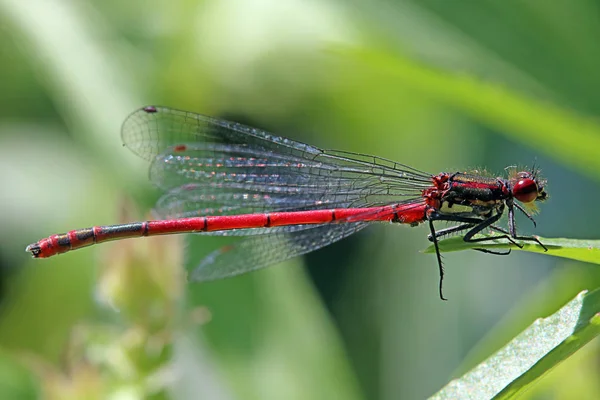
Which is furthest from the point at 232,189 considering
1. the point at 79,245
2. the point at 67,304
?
the point at 67,304

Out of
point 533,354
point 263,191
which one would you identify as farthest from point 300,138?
point 533,354

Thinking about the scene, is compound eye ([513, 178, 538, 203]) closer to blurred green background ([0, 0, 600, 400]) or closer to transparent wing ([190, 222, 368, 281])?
blurred green background ([0, 0, 600, 400])

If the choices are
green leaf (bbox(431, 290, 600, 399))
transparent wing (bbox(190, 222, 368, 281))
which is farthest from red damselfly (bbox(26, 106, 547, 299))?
green leaf (bbox(431, 290, 600, 399))

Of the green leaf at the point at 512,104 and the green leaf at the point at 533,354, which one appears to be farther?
the green leaf at the point at 512,104

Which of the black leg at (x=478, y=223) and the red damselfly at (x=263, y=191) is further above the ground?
the red damselfly at (x=263, y=191)

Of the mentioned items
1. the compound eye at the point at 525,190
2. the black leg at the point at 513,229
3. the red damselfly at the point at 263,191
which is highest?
the red damselfly at the point at 263,191

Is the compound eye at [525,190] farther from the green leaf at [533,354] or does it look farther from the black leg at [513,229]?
the green leaf at [533,354]

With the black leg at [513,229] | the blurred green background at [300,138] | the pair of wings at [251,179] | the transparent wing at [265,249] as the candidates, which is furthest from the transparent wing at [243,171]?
the black leg at [513,229]
